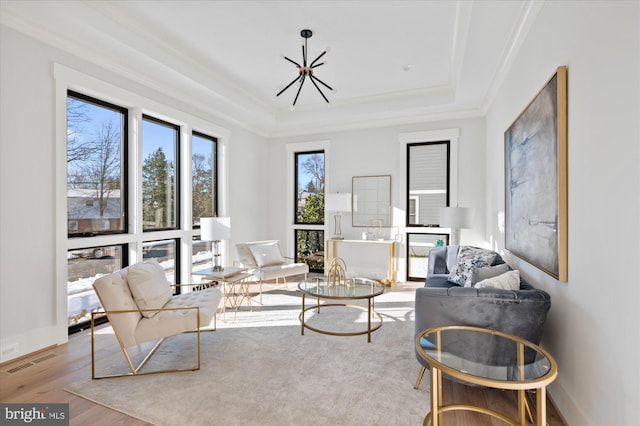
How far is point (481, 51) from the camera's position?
367 cm

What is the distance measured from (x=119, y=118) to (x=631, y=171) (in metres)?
4.77

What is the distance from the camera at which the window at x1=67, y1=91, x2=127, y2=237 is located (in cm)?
362

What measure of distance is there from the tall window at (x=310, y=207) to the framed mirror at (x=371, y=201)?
77 cm

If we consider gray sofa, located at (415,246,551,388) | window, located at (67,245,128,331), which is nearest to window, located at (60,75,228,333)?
window, located at (67,245,128,331)

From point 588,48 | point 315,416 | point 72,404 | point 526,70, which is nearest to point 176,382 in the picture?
point 72,404

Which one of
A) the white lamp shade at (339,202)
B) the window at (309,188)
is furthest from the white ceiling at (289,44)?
the white lamp shade at (339,202)

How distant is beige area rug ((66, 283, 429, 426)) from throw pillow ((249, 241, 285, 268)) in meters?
1.54

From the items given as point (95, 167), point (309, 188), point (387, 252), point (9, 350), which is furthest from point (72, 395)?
point (309, 188)

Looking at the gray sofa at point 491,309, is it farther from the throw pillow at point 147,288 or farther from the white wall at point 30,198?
the white wall at point 30,198

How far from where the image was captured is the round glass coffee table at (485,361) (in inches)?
57.8

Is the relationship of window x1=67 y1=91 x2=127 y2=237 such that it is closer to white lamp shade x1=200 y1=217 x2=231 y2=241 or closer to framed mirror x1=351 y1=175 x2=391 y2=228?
white lamp shade x1=200 y1=217 x2=231 y2=241

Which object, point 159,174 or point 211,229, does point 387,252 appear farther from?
point 159,174

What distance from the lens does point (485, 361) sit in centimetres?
164

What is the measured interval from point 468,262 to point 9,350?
14.5 ft
